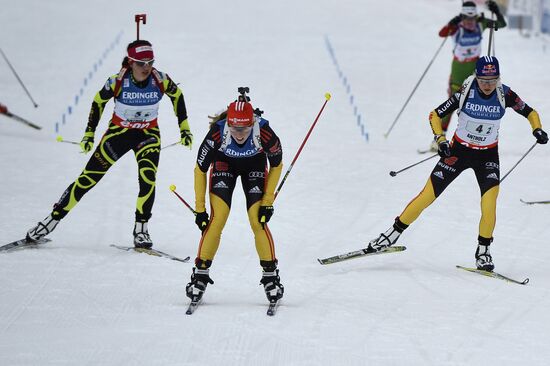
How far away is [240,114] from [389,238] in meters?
2.24

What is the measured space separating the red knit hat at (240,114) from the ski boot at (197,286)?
1120 millimetres

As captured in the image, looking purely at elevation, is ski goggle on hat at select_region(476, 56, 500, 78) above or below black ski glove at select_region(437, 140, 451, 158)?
above

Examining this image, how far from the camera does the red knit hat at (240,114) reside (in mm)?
6578

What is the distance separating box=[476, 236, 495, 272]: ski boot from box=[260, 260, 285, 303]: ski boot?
6.13 feet

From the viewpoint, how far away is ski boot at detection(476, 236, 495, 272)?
781 centimetres

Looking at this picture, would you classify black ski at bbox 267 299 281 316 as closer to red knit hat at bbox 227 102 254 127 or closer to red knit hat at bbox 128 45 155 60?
red knit hat at bbox 227 102 254 127

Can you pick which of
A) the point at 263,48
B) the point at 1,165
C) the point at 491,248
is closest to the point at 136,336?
the point at 491,248

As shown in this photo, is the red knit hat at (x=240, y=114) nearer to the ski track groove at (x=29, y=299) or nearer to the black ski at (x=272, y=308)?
the black ski at (x=272, y=308)

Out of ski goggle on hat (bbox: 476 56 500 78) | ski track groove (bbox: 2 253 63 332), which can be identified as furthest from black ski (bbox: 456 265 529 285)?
ski track groove (bbox: 2 253 63 332)

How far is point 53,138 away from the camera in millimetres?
12891

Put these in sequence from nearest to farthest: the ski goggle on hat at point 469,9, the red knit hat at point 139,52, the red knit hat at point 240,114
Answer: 1. the red knit hat at point 240,114
2. the red knit hat at point 139,52
3. the ski goggle on hat at point 469,9

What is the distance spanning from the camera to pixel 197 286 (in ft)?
22.7

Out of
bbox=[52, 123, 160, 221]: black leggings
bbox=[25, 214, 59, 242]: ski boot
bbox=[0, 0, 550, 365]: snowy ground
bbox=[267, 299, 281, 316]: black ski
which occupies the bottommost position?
bbox=[0, 0, 550, 365]: snowy ground

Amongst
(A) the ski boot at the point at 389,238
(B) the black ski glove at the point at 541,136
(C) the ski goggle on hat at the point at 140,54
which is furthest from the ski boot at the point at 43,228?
(B) the black ski glove at the point at 541,136
